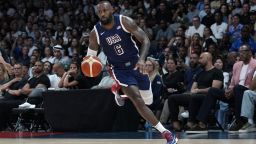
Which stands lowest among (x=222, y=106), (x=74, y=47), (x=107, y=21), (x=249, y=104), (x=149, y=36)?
(x=222, y=106)

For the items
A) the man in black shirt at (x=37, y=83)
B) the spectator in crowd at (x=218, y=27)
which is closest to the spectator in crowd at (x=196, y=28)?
the spectator in crowd at (x=218, y=27)

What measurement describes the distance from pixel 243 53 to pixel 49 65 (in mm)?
4751

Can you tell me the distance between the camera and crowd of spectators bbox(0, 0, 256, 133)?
12578 mm

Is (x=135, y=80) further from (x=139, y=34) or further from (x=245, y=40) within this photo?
(x=245, y=40)

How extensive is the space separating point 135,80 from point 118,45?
0.54 metres

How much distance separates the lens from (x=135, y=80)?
336 inches

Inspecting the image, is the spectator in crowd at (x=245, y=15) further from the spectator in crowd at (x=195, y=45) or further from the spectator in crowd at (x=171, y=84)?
the spectator in crowd at (x=171, y=84)

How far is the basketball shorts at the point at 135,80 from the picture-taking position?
27.5 ft

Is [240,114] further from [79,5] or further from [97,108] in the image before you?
[79,5]

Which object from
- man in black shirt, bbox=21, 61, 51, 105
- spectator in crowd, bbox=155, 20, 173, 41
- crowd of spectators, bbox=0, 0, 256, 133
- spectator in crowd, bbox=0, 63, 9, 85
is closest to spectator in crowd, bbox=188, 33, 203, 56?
crowd of spectators, bbox=0, 0, 256, 133

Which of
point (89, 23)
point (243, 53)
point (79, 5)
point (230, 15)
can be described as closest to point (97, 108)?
point (243, 53)

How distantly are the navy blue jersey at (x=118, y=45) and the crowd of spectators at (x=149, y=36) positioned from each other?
308 centimetres

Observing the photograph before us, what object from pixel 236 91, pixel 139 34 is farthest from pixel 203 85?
pixel 139 34

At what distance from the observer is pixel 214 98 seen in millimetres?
11047
